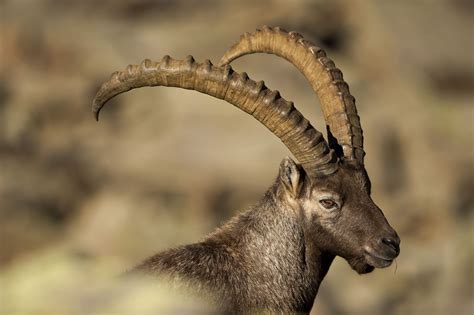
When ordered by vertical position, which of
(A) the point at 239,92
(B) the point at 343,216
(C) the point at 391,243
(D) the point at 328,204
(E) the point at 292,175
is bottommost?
(C) the point at 391,243

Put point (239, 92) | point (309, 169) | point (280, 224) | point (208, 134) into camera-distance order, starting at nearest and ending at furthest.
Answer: point (239, 92), point (309, 169), point (280, 224), point (208, 134)

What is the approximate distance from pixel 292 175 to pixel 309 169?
8.5 inches

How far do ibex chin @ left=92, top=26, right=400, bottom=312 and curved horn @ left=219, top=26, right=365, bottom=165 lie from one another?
22 centimetres

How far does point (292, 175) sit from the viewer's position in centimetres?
1026

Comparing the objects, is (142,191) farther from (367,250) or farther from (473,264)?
(367,250)

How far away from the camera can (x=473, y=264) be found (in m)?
25.4

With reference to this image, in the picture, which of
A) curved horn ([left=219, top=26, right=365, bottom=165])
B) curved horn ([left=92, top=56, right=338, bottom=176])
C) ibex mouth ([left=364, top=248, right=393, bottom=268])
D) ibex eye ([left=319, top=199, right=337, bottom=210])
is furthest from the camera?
curved horn ([left=219, top=26, right=365, bottom=165])

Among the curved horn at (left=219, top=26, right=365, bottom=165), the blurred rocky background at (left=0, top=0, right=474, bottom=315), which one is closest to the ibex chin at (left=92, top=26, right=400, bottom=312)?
the curved horn at (left=219, top=26, right=365, bottom=165)

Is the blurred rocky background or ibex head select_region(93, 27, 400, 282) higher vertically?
the blurred rocky background

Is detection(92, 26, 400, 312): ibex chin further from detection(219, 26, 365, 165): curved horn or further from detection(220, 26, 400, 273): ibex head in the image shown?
detection(219, 26, 365, 165): curved horn

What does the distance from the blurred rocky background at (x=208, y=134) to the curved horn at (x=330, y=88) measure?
31.8 ft

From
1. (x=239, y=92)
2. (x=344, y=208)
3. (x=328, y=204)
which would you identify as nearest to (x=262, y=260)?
(x=328, y=204)

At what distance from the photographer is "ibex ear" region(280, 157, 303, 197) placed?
33.5ft

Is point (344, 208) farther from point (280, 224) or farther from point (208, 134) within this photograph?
point (208, 134)
